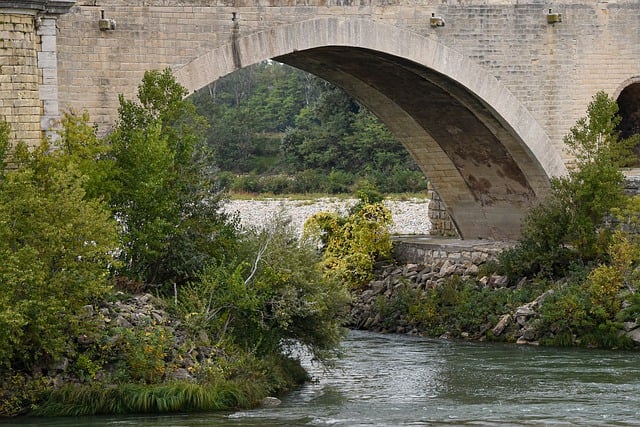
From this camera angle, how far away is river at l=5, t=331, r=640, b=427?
57.6 ft

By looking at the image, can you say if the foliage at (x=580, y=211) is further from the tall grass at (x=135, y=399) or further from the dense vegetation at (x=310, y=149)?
the dense vegetation at (x=310, y=149)

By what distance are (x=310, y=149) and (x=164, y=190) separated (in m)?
35.7

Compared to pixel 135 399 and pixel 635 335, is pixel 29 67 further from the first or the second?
pixel 635 335

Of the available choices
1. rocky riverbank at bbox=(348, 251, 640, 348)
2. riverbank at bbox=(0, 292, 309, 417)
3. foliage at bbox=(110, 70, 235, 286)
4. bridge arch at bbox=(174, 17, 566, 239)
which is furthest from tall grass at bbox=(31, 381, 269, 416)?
rocky riverbank at bbox=(348, 251, 640, 348)

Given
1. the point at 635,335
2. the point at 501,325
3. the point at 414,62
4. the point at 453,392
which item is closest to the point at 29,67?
the point at 453,392

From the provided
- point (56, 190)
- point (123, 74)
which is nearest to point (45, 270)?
point (56, 190)

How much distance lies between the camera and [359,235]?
3094 cm

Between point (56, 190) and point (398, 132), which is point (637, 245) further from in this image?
point (56, 190)

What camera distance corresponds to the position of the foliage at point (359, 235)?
3064cm

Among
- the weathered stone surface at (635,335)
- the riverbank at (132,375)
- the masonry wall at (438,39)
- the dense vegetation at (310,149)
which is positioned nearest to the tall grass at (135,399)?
the riverbank at (132,375)

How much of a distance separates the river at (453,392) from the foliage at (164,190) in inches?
92.8

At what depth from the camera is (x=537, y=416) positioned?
1788 cm

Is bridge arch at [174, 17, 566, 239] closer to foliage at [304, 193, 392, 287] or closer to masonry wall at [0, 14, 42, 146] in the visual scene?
foliage at [304, 193, 392, 287]

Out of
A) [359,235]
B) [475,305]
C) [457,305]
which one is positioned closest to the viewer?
[475,305]
